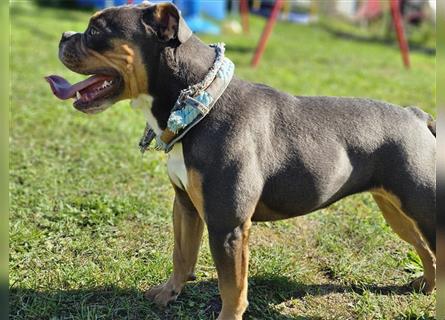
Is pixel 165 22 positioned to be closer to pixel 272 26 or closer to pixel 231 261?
pixel 231 261

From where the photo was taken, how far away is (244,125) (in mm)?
3277

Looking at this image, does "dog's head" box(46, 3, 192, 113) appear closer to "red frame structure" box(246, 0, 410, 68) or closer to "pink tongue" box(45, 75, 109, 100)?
"pink tongue" box(45, 75, 109, 100)

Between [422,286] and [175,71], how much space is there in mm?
2347

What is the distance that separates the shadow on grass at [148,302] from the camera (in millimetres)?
3732

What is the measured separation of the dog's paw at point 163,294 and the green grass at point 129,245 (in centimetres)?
6

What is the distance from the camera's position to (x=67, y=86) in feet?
11.6

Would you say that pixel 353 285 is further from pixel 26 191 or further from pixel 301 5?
pixel 301 5

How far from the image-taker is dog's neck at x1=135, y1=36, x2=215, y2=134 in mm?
3236

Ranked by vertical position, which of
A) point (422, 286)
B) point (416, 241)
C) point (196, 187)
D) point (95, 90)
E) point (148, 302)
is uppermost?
point (95, 90)

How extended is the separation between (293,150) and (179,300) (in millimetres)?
1347

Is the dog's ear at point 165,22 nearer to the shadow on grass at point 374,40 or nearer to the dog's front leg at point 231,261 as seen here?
the dog's front leg at point 231,261

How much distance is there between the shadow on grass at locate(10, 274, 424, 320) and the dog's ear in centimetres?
177

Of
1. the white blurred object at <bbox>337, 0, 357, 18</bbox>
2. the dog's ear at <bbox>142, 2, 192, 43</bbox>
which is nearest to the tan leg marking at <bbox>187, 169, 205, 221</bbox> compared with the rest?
the dog's ear at <bbox>142, 2, 192, 43</bbox>

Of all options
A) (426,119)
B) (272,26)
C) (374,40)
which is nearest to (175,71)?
(426,119)
